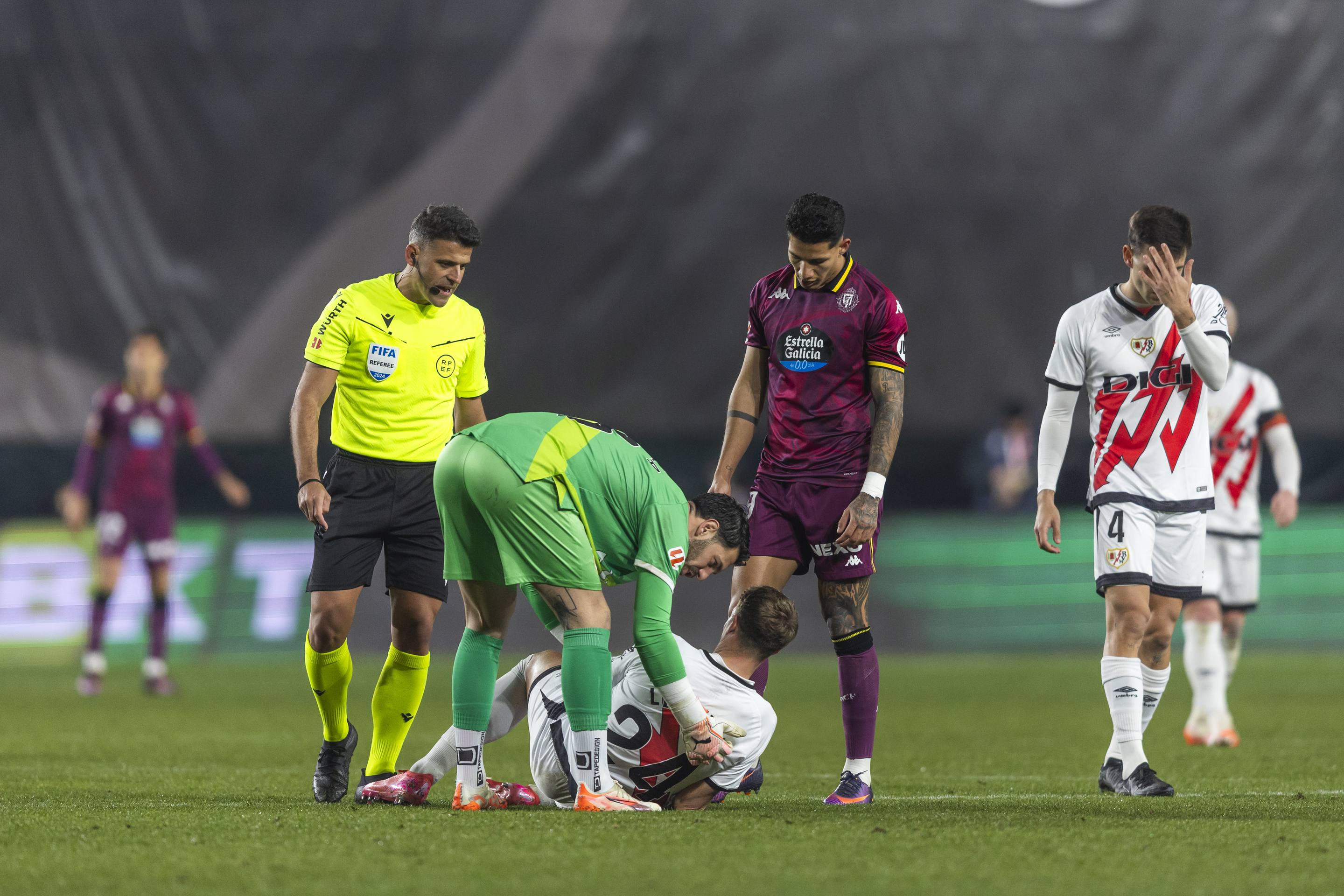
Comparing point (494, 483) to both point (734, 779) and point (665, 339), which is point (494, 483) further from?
point (665, 339)

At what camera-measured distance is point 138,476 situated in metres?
11.0

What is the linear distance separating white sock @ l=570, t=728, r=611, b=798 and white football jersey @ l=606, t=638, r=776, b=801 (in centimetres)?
10

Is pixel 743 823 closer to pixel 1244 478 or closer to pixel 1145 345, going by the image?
pixel 1145 345

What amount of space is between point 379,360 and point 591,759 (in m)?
1.62

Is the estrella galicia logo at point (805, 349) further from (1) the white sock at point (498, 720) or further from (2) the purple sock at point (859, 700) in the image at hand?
(1) the white sock at point (498, 720)

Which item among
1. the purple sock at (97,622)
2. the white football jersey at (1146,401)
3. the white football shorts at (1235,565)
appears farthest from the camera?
the purple sock at (97,622)

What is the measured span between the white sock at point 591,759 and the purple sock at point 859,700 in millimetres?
977

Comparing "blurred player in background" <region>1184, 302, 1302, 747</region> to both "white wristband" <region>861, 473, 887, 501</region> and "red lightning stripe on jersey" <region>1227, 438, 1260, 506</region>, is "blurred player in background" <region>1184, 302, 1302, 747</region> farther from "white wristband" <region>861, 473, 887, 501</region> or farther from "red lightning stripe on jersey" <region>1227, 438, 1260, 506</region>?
"white wristband" <region>861, 473, 887, 501</region>

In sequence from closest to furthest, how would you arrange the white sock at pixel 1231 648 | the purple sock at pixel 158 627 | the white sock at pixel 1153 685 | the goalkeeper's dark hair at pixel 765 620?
the goalkeeper's dark hair at pixel 765 620 < the white sock at pixel 1153 685 < the white sock at pixel 1231 648 < the purple sock at pixel 158 627

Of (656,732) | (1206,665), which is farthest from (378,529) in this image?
(1206,665)

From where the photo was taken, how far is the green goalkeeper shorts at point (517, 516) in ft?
15.5

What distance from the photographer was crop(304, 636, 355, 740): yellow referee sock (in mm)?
5402

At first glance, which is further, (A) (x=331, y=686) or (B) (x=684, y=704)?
(A) (x=331, y=686)

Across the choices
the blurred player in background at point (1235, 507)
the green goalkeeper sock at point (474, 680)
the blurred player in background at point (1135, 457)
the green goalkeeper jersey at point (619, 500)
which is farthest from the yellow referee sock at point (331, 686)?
the blurred player in background at point (1235, 507)
